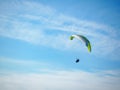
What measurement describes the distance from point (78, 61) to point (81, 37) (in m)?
5.72

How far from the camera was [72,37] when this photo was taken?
93062 millimetres

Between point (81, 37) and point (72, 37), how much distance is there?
5775 mm

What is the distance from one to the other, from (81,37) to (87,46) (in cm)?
232

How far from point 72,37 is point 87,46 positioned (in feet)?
22.3

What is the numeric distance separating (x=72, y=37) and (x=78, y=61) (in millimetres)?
6362

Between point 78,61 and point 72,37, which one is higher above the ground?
point 72,37

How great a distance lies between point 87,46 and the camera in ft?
286

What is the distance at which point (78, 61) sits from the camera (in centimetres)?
8981

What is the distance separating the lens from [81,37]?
8756 cm

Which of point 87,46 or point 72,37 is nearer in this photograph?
point 87,46
